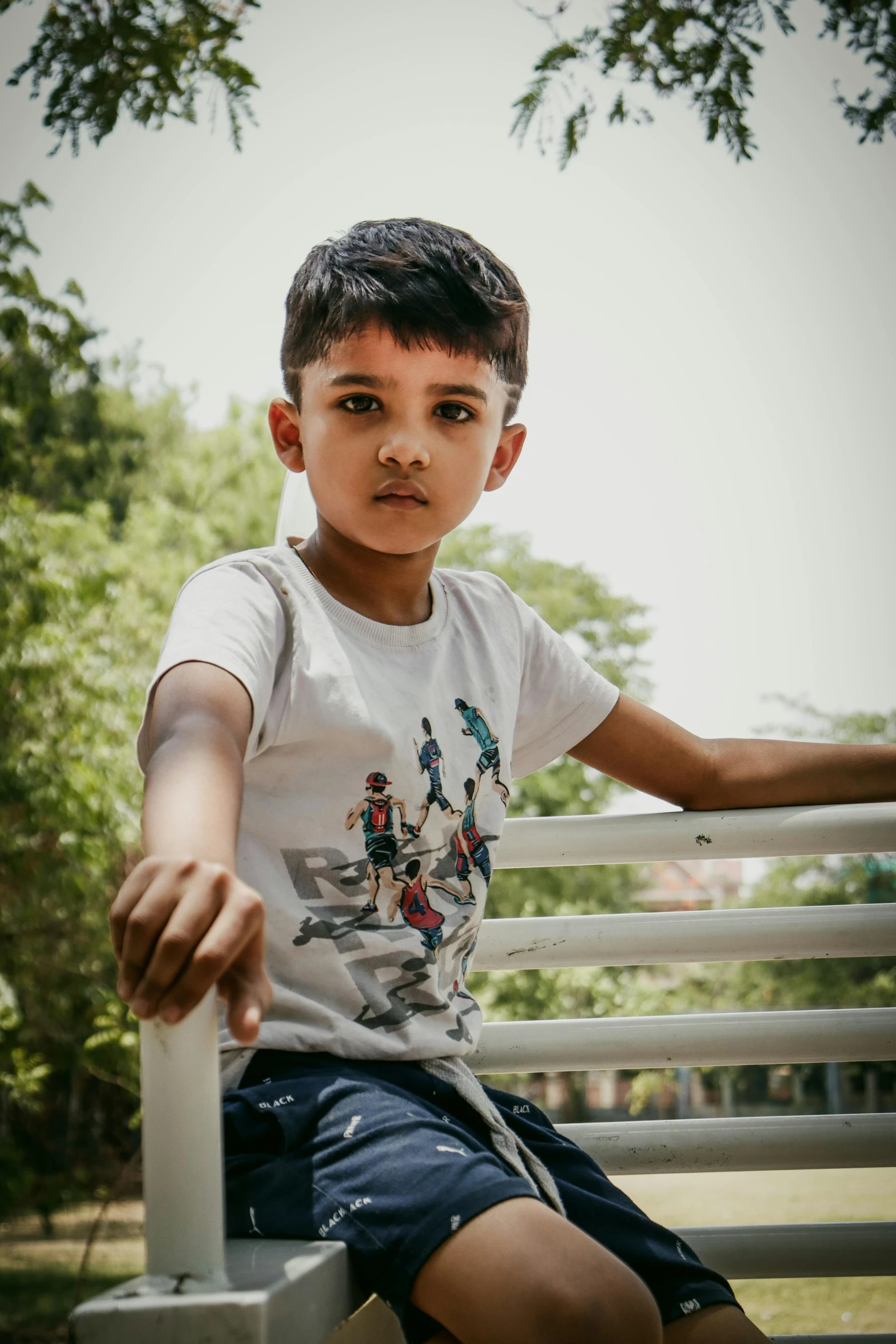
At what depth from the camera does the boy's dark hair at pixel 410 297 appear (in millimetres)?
1282

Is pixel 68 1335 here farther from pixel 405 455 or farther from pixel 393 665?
pixel 405 455

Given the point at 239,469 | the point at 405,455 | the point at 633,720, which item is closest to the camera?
the point at 405,455

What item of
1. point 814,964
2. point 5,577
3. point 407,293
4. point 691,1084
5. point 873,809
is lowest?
point 691,1084

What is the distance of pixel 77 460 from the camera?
17.9 m

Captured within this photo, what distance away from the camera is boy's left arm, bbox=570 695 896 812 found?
1440 millimetres

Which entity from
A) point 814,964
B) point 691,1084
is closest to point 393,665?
point 814,964

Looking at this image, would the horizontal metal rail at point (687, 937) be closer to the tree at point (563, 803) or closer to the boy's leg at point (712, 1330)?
the boy's leg at point (712, 1330)

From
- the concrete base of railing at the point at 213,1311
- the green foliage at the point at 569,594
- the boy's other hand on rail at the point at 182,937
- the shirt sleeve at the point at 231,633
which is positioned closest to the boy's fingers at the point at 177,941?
the boy's other hand on rail at the point at 182,937

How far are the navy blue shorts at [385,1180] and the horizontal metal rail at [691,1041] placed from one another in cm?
19

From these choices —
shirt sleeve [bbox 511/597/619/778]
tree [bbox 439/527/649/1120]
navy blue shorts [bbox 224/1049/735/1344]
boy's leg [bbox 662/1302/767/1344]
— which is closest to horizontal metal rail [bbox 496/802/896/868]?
shirt sleeve [bbox 511/597/619/778]

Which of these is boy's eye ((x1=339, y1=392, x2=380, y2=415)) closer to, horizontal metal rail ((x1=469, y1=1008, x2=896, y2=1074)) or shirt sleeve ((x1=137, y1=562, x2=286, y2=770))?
shirt sleeve ((x1=137, y1=562, x2=286, y2=770))

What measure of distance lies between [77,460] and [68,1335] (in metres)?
18.4

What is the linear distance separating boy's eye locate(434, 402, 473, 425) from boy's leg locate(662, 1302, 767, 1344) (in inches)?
35.1

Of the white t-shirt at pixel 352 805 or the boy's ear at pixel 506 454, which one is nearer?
the white t-shirt at pixel 352 805
